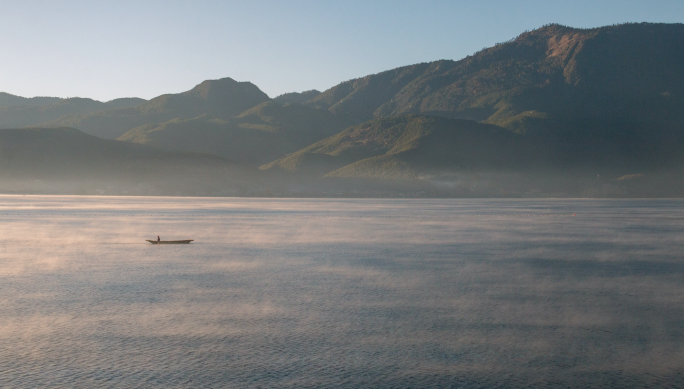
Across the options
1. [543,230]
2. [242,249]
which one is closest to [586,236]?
[543,230]

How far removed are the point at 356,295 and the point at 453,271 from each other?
18.9 ft

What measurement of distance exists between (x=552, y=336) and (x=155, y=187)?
18057 centimetres

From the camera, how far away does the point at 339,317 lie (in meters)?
14.1

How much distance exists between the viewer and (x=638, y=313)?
48.2ft

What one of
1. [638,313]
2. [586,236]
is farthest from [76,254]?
[586,236]

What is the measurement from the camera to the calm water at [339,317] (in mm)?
10219

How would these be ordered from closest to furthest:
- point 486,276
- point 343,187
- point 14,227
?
point 486,276 → point 14,227 → point 343,187

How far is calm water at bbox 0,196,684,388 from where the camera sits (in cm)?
1022

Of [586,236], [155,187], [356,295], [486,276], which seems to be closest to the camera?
[356,295]

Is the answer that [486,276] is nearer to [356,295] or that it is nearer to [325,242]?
[356,295]

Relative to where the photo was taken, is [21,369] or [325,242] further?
[325,242]

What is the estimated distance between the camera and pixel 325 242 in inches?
1242

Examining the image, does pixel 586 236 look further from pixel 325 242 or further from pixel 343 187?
pixel 343 187

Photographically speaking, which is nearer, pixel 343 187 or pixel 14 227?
pixel 14 227
